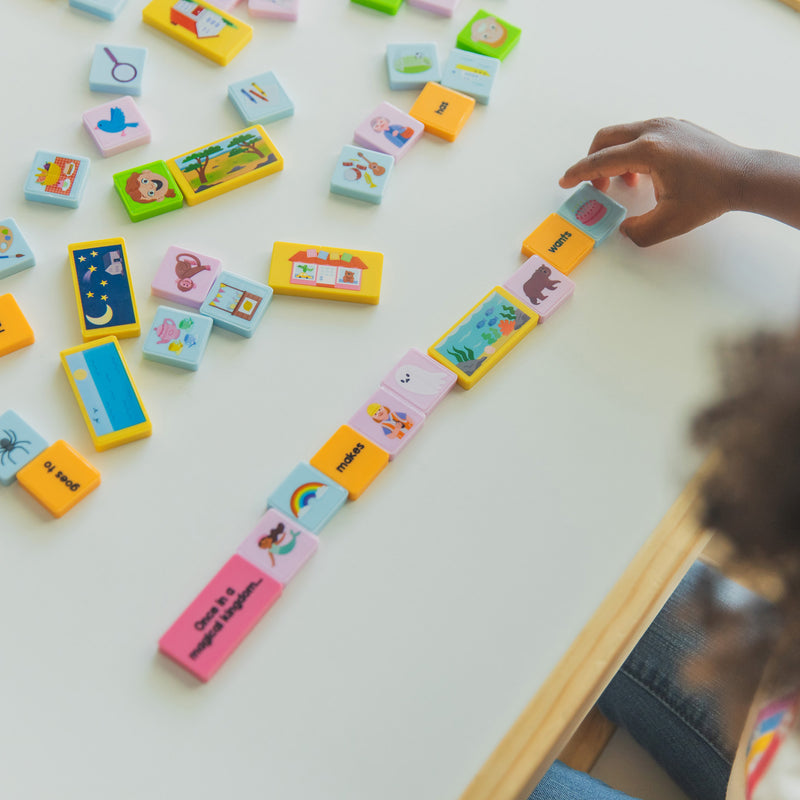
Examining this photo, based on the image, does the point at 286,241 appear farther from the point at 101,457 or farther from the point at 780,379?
the point at 780,379

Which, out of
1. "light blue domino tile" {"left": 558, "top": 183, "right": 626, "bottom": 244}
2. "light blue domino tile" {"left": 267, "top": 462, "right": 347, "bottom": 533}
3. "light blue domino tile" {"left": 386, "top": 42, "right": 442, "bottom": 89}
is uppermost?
"light blue domino tile" {"left": 386, "top": 42, "right": 442, "bottom": 89}

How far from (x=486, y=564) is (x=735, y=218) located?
0.50m

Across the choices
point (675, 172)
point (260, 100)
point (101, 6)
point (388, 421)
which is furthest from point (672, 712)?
point (101, 6)

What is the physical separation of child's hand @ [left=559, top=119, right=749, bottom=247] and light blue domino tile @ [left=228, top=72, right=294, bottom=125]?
317mm

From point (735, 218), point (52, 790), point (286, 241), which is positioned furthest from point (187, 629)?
point (735, 218)

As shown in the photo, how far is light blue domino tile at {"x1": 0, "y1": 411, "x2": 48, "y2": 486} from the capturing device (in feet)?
2.19

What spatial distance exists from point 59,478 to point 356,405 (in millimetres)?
253

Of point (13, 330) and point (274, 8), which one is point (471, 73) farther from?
point (13, 330)

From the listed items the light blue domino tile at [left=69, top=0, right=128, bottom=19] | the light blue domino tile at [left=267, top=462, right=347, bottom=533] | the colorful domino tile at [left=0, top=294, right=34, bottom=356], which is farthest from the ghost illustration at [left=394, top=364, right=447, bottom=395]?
the light blue domino tile at [left=69, top=0, right=128, bottom=19]

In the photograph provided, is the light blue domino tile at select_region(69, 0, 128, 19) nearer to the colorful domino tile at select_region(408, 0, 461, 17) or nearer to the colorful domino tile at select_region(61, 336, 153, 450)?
the colorful domino tile at select_region(408, 0, 461, 17)

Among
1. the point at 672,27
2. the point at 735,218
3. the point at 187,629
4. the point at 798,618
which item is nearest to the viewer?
the point at 798,618

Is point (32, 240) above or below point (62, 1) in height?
below

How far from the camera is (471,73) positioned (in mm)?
929

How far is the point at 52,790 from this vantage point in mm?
552
